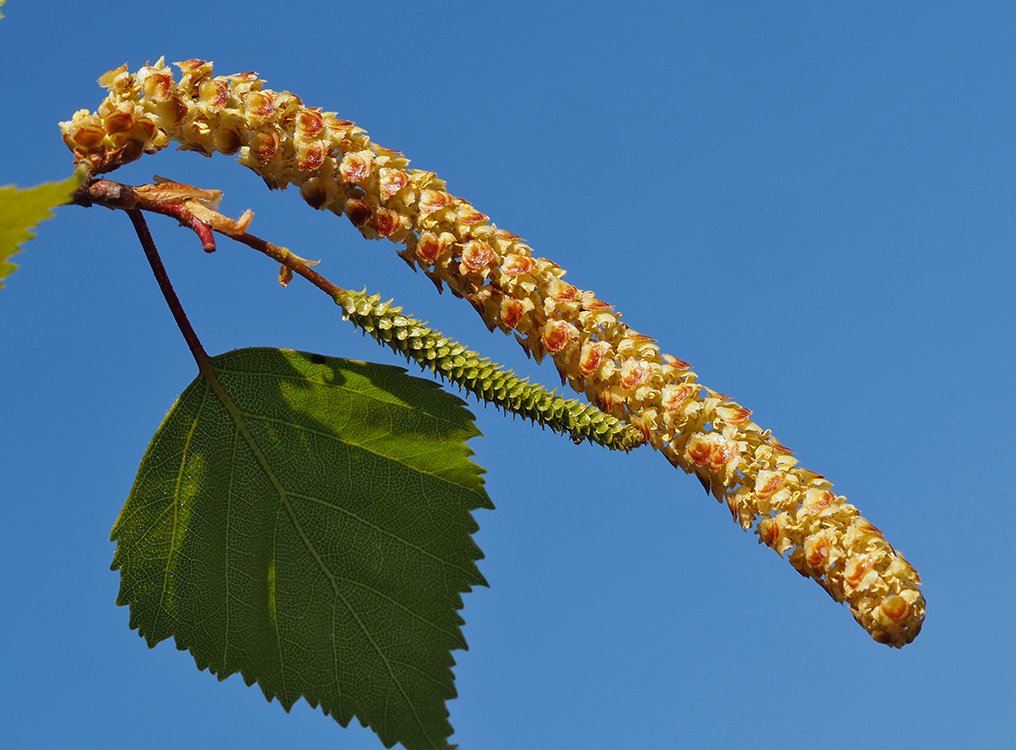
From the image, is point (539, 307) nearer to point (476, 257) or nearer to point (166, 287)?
point (476, 257)

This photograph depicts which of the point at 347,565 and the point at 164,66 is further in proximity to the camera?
the point at 347,565

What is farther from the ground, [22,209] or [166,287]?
[166,287]

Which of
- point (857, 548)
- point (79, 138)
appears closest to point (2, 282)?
point (79, 138)

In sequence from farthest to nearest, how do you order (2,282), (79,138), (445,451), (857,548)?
(445,451)
(857,548)
(79,138)
(2,282)

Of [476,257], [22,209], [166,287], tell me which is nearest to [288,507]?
[166,287]

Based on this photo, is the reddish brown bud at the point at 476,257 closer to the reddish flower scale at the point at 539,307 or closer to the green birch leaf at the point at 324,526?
the reddish flower scale at the point at 539,307

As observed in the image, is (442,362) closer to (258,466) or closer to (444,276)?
(444,276)
